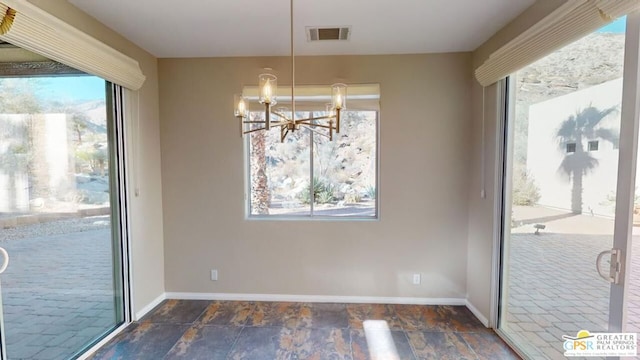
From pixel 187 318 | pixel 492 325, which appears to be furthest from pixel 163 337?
pixel 492 325

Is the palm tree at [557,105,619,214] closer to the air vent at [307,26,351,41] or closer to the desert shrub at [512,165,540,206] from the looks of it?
the desert shrub at [512,165,540,206]

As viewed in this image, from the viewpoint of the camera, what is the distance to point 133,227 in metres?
2.82

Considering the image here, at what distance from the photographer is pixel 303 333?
262cm

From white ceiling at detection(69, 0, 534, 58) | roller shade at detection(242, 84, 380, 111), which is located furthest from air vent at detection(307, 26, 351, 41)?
roller shade at detection(242, 84, 380, 111)

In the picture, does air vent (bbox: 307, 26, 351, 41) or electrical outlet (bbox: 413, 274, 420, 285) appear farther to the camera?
electrical outlet (bbox: 413, 274, 420, 285)

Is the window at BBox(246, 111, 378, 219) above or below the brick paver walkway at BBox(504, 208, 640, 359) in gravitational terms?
above

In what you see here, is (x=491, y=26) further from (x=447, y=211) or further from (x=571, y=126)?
(x=447, y=211)

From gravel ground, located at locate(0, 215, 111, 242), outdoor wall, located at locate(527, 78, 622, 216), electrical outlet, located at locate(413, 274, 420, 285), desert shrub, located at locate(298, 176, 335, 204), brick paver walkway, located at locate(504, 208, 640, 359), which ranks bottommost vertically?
electrical outlet, located at locate(413, 274, 420, 285)

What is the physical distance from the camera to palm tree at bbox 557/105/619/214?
1.71m

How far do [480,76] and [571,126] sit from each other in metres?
1.02

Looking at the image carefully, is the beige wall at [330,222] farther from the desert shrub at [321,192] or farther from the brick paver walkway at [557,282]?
the brick paver walkway at [557,282]

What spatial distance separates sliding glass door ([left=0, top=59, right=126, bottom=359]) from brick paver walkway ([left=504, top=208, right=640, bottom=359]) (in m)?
3.60

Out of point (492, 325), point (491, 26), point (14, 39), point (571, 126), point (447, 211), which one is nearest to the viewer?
point (14, 39)

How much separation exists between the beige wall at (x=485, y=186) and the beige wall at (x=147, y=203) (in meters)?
3.43
